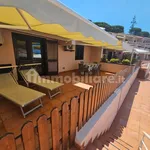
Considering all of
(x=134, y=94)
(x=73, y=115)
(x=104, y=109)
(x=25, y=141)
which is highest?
(x=25, y=141)

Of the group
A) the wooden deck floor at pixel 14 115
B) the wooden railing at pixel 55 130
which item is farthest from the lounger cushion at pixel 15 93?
the wooden railing at pixel 55 130

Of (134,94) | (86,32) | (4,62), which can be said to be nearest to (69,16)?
(86,32)

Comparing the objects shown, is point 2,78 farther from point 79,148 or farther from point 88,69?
point 88,69

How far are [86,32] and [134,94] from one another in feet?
21.6

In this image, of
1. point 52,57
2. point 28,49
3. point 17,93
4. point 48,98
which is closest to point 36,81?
point 48,98

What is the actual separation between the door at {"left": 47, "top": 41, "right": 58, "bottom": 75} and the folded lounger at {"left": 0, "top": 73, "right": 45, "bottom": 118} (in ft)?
9.08

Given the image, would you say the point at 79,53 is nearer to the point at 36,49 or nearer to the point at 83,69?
the point at 83,69

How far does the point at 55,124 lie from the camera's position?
1452 millimetres

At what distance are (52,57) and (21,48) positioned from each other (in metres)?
1.81

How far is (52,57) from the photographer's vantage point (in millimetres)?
6188

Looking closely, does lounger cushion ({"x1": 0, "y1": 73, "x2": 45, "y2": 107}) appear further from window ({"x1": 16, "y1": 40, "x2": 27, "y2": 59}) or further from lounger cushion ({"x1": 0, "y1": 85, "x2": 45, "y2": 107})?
window ({"x1": 16, "y1": 40, "x2": 27, "y2": 59})

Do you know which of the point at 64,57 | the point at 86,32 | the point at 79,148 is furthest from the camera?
the point at 64,57

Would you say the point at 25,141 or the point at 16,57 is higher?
the point at 16,57

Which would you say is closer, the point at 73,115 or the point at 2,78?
the point at 73,115
